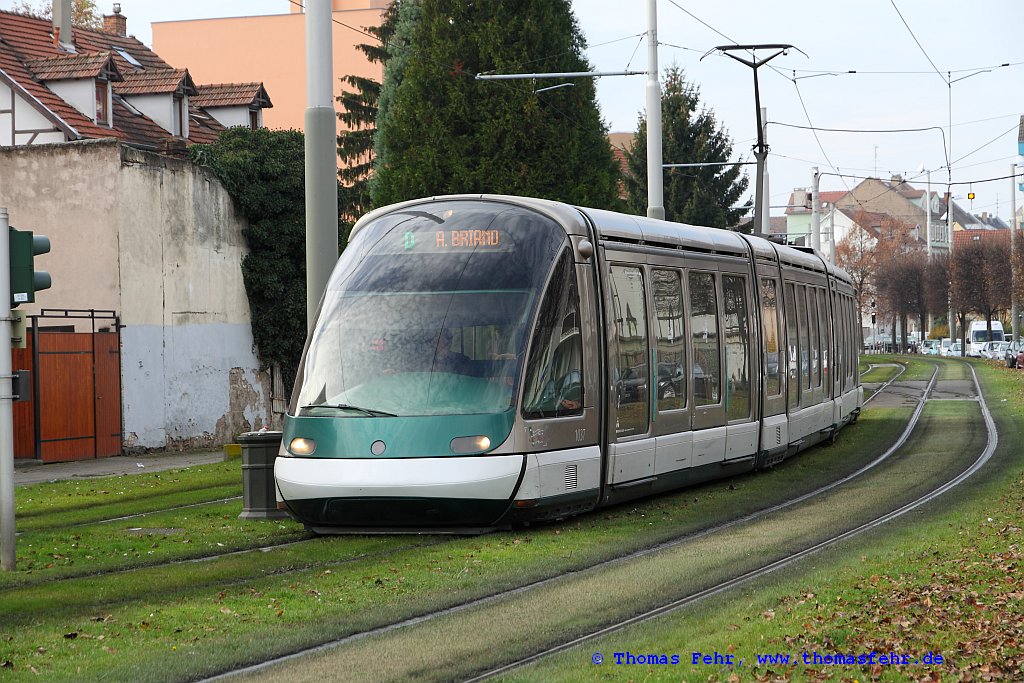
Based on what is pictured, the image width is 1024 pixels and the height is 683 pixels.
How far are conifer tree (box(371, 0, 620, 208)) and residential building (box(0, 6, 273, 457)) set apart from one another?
20.8ft

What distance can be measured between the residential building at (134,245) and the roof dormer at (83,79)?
3 centimetres

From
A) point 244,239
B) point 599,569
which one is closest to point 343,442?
point 599,569

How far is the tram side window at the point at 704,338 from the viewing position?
15.7 m

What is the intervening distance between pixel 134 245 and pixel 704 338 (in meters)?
15.6

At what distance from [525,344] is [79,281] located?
18.0 m

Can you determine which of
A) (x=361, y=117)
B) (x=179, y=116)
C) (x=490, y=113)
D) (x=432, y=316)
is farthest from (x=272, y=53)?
(x=432, y=316)

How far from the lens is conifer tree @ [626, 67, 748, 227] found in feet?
202

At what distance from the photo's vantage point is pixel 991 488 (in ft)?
52.1

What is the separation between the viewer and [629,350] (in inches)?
546

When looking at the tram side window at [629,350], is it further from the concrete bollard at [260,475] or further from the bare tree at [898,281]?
the bare tree at [898,281]

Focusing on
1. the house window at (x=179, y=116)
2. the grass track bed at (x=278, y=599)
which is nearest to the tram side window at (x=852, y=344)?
the grass track bed at (x=278, y=599)

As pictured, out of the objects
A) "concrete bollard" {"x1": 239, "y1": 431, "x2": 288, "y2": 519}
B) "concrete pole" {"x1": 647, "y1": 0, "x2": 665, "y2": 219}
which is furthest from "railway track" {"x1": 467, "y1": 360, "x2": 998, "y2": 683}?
"concrete pole" {"x1": 647, "y1": 0, "x2": 665, "y2": 219}

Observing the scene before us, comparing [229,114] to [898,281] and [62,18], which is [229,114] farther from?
[898,281]

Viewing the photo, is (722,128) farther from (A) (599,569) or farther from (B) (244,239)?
(A) (599,569)
